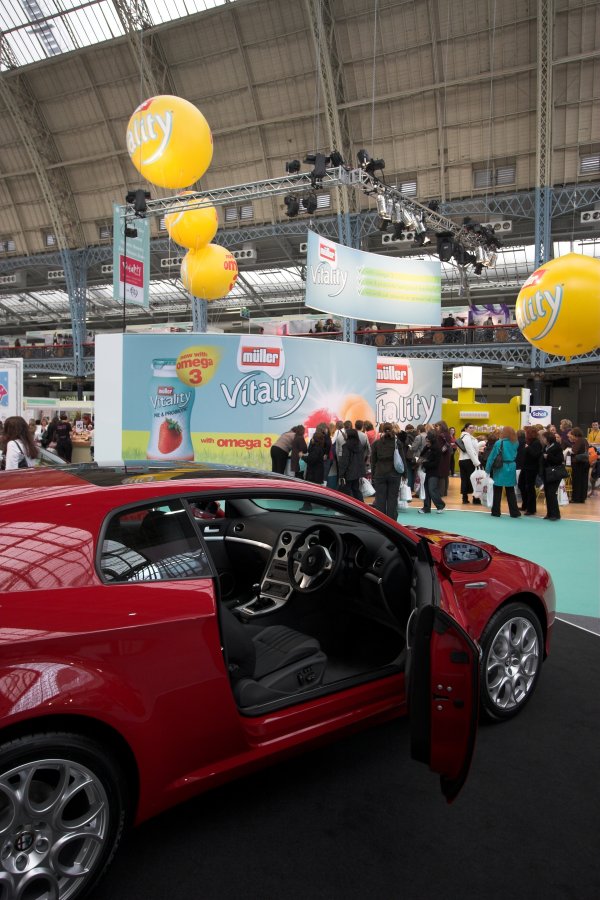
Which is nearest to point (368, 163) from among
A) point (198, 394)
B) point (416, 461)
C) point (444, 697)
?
point (198, 394)

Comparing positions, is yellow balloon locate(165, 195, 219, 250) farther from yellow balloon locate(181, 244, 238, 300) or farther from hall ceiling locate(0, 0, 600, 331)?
hall ceiling locate(0, 0, 600, 331)

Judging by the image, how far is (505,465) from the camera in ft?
29.7

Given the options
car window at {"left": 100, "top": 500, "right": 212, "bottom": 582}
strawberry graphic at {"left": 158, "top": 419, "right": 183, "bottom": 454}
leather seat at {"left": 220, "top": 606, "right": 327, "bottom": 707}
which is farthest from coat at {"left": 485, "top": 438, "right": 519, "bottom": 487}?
A: car window at {"left": 100, "top": 500, "right": 212, "bottom": 582}

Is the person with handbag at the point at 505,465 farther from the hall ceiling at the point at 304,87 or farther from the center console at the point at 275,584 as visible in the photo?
the hall ceiling at the point at 304,87

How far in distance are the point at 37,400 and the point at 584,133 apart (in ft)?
65.6

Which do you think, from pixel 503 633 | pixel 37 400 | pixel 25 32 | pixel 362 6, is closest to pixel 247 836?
pixel 503 633

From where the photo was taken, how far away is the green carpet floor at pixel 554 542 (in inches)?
200

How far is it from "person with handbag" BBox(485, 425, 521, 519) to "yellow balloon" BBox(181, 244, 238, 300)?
549cm

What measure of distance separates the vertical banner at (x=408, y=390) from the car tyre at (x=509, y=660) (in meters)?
10.9

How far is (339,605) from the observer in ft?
9.74

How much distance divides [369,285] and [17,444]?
7.88m

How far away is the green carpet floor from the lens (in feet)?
16.7

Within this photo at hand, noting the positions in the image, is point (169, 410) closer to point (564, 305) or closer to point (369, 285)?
point (369, 285)

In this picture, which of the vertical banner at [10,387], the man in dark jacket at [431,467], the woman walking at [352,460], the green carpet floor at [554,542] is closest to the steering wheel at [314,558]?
the green carpet floor at [554,542]
